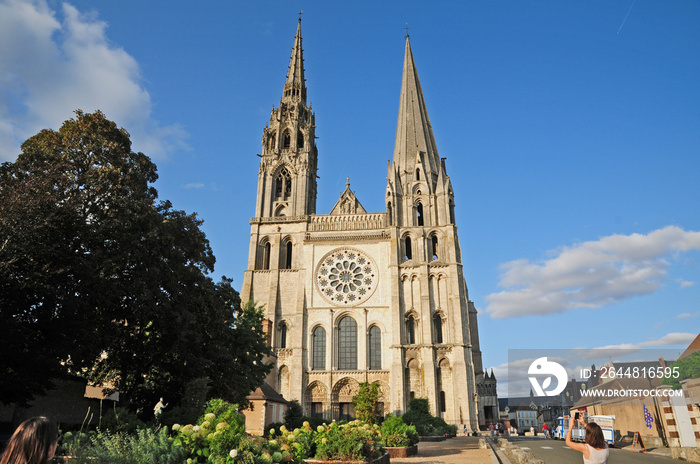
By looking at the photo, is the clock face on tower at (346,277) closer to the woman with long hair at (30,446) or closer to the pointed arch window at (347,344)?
the pointed arch window at (347,344)

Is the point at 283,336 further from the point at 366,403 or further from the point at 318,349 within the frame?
the point at 366,403

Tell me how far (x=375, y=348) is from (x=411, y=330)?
333 cm

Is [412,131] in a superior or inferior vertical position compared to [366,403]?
superior

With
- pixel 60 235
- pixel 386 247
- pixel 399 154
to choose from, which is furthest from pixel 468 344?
pixel 60 235

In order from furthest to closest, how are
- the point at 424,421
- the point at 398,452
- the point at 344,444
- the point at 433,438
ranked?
the point at 424,421 < the point at 433,438 < the point at 398,452 < the point at 344,444

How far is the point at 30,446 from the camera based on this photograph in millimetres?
2938

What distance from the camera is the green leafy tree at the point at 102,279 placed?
44.8 feet

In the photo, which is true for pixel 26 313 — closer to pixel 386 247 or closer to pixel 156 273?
pixel 156 273

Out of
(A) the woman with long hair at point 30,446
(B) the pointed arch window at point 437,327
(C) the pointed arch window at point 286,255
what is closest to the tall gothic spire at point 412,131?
(C) the pointed arch window at point 286,255

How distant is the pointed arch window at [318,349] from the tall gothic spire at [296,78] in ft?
82.8

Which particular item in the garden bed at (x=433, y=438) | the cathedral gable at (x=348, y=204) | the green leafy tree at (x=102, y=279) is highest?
the cathedral gable at (x=348, y=204)

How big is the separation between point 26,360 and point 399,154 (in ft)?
125

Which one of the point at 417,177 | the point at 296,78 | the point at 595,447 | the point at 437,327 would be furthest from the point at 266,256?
the point at 595,447

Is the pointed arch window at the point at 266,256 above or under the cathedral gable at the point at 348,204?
under
